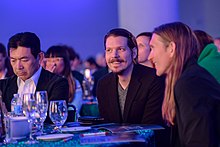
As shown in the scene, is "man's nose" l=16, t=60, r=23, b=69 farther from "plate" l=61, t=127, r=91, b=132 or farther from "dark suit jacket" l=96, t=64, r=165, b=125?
"plate" l=61, t=127, r=91, b=132

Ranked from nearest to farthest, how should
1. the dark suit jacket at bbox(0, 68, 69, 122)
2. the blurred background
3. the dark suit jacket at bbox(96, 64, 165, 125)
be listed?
the dark suit jacket at bbox(96, 64, 165, 125) → the dark suit jacket at bbox(0, 68, 69, 122) → the blurred background

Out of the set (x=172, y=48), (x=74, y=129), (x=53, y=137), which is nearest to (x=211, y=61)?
(x=172, y=48)

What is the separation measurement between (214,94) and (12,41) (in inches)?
66.4

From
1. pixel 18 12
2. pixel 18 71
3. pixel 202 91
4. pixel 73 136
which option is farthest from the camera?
pixel 18 12

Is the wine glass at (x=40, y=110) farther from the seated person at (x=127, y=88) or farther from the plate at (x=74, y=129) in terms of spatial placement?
the seated person at (x=127, y=88)

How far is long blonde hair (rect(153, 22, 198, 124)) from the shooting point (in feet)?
8.32

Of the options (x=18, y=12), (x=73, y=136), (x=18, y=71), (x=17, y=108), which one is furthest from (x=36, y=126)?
(x=18, y=12)

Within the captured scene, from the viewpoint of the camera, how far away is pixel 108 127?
9.23 feet

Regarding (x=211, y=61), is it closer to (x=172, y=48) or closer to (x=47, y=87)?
(x=172, y=48)

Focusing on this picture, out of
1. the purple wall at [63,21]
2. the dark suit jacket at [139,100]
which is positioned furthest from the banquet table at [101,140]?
the purple wall at [63,21]

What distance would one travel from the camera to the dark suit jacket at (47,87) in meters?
3.52

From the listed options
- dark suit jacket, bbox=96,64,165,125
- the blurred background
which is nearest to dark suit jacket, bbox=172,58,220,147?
dark suit jacket, bbox=96,64,165,125

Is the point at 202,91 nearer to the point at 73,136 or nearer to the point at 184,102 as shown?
the point at 184,102

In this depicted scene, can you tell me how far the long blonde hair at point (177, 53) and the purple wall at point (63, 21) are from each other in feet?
25.9
